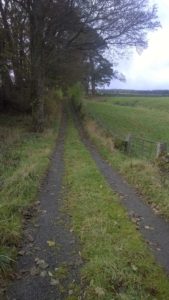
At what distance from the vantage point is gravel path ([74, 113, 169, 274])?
747 centimetres

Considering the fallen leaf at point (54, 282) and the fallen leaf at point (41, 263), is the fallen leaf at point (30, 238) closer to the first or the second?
the fallen leaf at point (41, 263)

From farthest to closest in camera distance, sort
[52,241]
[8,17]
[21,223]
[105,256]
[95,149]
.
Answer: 1. [8,17]
2. [95,149]
3. [21,223]
4. [52,241]
5. [105,256]

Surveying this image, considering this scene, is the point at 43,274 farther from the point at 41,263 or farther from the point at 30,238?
the point at 30,238

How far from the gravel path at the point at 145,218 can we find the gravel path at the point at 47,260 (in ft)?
5.51

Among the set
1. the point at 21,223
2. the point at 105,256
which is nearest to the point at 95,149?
the point at 21,223

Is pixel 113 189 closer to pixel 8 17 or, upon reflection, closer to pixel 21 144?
pixel 21 144

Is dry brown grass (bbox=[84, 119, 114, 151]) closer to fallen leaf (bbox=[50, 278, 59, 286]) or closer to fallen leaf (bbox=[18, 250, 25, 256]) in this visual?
fallen leaf (bbox=[18, 250, 25, 256])

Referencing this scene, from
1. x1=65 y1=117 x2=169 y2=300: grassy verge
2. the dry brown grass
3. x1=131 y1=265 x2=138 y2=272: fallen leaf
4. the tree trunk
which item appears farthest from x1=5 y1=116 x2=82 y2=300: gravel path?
the tree trunk

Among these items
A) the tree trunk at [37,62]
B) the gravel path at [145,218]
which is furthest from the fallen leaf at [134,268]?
the tree trunk at [37,62]

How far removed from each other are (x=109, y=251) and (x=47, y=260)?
119cm

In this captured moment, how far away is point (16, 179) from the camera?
37.1 feet

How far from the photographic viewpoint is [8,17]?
28297mm

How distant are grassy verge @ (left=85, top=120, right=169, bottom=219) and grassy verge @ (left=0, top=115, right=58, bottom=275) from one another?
3139 mm

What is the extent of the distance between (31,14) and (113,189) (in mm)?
16062
